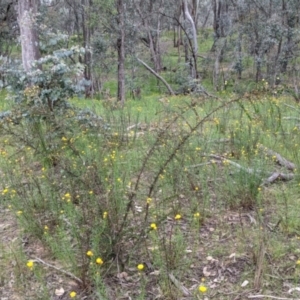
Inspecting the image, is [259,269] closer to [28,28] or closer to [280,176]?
[280,176]

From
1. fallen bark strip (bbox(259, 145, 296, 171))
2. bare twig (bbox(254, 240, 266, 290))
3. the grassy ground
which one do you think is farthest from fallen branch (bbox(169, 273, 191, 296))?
fallen bark strip (bbox(259, 145, 296, 171))

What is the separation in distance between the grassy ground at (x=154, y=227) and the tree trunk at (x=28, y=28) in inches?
138

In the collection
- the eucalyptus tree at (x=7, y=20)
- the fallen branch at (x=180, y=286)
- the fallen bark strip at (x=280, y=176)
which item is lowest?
the fallen branch at (x=180, y=286)

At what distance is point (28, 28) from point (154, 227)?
6630mm

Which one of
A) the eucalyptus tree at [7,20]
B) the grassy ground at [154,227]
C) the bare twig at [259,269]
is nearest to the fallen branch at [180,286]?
the grassy ground at [154,227]

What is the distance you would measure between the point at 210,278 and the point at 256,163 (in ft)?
4.75

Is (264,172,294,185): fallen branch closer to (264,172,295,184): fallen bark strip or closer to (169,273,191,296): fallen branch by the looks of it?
(264,172,295,184): fallen bark strip

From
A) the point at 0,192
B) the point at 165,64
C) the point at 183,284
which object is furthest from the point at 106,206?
the point at 165,64

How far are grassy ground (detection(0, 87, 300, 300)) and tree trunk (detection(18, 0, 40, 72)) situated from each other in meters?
3.50

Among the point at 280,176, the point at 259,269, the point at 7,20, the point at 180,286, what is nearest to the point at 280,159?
the point at 280,176

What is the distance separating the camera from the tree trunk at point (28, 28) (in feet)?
24.7

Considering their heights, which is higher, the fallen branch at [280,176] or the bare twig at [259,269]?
the fallen branch at [280,176]

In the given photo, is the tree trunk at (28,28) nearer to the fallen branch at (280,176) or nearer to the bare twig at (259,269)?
the fallen branch at (280,176)

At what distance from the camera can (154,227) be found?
8.70 feet
